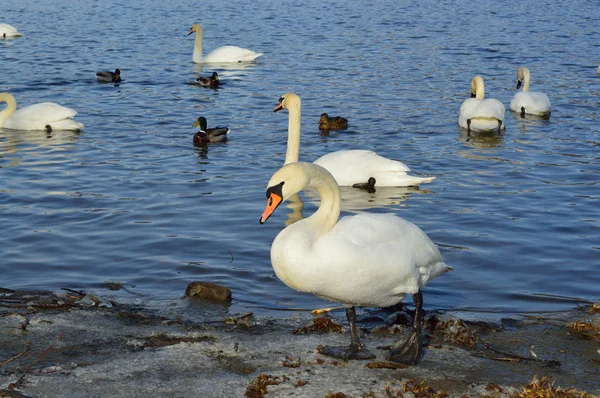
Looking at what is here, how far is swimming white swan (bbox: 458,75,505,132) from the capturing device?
1697 cm

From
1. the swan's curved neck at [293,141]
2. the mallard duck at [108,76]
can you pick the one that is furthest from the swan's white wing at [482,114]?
the mallard duck at [108,76]

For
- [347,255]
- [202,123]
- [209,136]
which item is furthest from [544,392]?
[202,123]

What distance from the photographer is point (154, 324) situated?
7.55 m

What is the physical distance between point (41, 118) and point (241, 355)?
40.1 ft

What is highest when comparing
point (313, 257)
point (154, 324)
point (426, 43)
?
point (426, 43)

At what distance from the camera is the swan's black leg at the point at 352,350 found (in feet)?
21.7

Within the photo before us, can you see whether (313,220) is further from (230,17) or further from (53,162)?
(230,17)

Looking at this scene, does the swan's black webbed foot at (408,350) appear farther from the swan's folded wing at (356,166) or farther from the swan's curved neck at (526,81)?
the swan's curved neck at (526,81)

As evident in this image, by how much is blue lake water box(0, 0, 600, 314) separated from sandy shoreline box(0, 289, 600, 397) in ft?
3.85

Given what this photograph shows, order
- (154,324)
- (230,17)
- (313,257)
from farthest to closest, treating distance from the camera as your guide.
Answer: (230,17), (154,324), (313,257)

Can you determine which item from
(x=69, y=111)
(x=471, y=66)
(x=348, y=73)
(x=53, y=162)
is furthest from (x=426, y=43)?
(x=53, y=162)

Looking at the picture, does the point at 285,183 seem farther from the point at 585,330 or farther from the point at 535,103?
the point at 535,103

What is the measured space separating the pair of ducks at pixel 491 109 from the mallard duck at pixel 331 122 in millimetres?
2276

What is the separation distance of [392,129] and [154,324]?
408 inches
